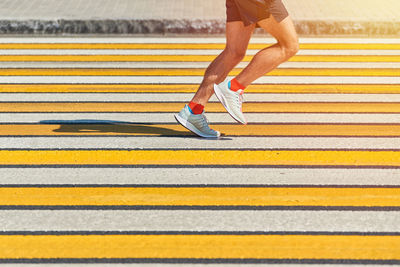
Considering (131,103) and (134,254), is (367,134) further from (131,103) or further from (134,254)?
(134,254)

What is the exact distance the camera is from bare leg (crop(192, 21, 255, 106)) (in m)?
6.74

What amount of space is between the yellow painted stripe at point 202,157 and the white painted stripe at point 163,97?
172cm

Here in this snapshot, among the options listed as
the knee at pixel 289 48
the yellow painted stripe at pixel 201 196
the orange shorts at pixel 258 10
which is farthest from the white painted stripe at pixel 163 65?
the yellow painted stripe at pixel 201 196

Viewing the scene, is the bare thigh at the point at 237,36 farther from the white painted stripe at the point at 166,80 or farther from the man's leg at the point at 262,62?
the white painted stripe at the point at 166,80

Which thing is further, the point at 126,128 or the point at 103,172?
the point at 126,128

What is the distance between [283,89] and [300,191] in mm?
3179

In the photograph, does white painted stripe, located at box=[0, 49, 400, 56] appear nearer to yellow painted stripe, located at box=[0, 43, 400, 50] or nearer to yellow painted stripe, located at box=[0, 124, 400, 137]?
yellow painted stripe, located at box=[0, 43, 400, 50]

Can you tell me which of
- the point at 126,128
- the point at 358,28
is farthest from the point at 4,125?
the point at 358,28

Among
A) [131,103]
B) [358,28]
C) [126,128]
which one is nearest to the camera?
[126,128]

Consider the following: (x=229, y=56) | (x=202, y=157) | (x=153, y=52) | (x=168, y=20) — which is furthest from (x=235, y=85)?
(x=168, y=20)

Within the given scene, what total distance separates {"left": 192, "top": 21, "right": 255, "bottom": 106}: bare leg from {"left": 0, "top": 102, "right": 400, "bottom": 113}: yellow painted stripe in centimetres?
95

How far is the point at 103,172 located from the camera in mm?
5949

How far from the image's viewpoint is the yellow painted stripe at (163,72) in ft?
30.5

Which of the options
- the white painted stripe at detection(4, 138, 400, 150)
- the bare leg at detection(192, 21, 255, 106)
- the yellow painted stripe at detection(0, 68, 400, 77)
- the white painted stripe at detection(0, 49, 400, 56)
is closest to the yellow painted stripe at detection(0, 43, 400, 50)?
the white painted stripe at detection(0, 49, 400, 56)
